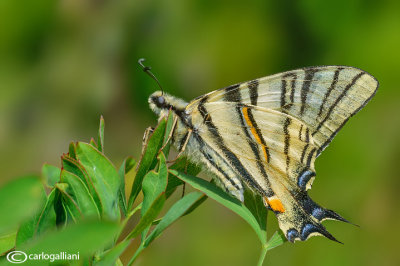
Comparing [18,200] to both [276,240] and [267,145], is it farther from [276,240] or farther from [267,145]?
[267,145]

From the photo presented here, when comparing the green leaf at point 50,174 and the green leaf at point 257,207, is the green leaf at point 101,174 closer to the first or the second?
the green leaf at point 50,174

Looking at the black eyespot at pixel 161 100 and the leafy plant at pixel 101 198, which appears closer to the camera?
the leafy plant at pixel 101 198

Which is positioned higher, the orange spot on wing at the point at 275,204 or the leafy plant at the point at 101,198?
the leafy plant at the point at 101,198

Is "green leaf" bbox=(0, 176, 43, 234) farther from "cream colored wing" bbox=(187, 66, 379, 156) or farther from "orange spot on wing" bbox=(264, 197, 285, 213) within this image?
"cream colored wing" bbox=(187, 66, 379, 156)

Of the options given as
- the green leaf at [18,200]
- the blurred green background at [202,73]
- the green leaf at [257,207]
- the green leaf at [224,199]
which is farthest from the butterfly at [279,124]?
the green leaf at [18,200]

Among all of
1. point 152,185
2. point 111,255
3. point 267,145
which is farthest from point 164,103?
point 111,255

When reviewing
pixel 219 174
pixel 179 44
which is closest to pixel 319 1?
pixel 179 44

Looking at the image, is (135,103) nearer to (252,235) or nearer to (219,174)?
(252,235)

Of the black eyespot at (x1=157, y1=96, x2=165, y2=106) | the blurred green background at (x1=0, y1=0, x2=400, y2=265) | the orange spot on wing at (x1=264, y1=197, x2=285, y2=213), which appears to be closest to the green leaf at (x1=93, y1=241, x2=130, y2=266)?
the orange spot on wing at (x1=264, y1=197, x2=285, y2=213)
